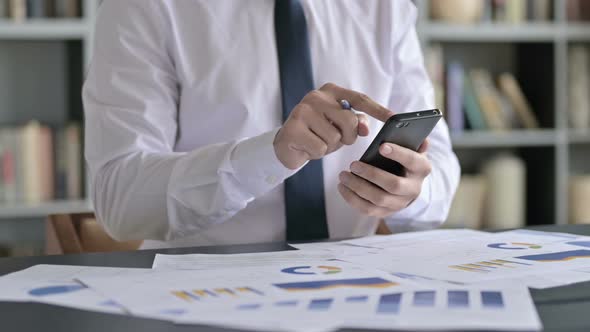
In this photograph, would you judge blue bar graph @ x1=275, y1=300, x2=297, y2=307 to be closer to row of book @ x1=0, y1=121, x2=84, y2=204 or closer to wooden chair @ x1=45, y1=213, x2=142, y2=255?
wooden chair @ x1=45, y1=213, x2=142, y2=255

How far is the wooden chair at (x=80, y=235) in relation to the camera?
1.29m

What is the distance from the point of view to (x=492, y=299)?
714mm

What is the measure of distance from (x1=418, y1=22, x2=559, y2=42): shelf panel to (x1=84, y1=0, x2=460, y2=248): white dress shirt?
1495 millimetres

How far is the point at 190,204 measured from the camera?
1.25 m

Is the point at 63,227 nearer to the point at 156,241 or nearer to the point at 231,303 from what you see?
the point at 156,241

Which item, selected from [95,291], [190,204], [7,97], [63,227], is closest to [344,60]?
[190,204]

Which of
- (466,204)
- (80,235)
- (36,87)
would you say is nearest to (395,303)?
(80,235)

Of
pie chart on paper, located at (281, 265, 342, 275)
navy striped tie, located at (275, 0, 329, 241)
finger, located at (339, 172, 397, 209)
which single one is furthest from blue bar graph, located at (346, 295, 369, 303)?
navy striped tie, located at (275, 0, 329, 241)

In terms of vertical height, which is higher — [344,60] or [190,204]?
[344,60]

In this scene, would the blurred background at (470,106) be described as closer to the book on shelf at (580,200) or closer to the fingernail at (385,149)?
the book on shelf at (580,200)

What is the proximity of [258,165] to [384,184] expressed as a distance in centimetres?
19

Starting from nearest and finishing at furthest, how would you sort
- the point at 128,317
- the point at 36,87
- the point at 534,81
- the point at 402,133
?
the point at 128,317 → the point at 402,133 → the point at 36,87 → the point at 534,81

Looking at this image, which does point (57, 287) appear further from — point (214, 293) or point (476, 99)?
point (476, 99)

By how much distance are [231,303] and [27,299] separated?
19 centimetres
